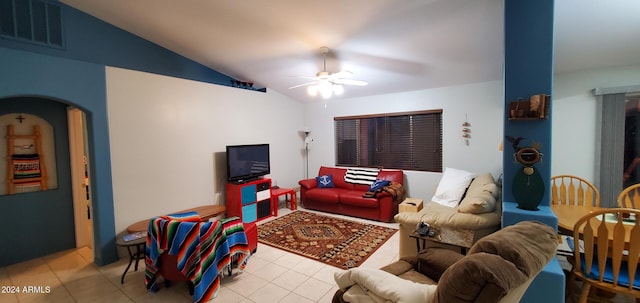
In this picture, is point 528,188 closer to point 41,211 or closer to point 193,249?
point 193,249

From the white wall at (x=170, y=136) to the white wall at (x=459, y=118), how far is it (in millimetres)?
2550

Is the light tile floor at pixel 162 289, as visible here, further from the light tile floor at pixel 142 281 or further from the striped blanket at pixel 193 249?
the striped blanket at pixel 193 249

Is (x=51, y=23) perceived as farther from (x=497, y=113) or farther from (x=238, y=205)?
(x=497, y=113)

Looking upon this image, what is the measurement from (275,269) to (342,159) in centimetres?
329

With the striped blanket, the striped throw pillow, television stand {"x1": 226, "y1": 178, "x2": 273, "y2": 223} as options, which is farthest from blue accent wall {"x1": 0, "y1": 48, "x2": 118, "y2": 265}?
the striped throw pillow

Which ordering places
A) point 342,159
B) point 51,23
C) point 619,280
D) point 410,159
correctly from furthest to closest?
1. point 342,159
2. point 410,159
3. point 51,23
4. point 619,280

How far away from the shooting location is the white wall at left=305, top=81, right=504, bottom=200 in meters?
4.14

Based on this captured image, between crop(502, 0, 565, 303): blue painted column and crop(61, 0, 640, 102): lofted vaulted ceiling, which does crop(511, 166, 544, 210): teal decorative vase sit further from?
crop(61, 0, 640, 102): lofted vaulted ceiling

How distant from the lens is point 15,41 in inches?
113

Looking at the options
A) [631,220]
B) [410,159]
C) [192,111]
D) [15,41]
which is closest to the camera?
[631,220]

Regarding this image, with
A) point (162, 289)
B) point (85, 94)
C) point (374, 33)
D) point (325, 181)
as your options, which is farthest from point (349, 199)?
point (85, 94)

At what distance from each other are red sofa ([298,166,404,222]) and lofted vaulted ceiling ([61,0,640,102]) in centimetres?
203

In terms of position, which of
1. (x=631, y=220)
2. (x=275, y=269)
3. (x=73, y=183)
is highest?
(x=73, y=183)

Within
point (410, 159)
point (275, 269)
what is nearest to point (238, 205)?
point (275, 269)
